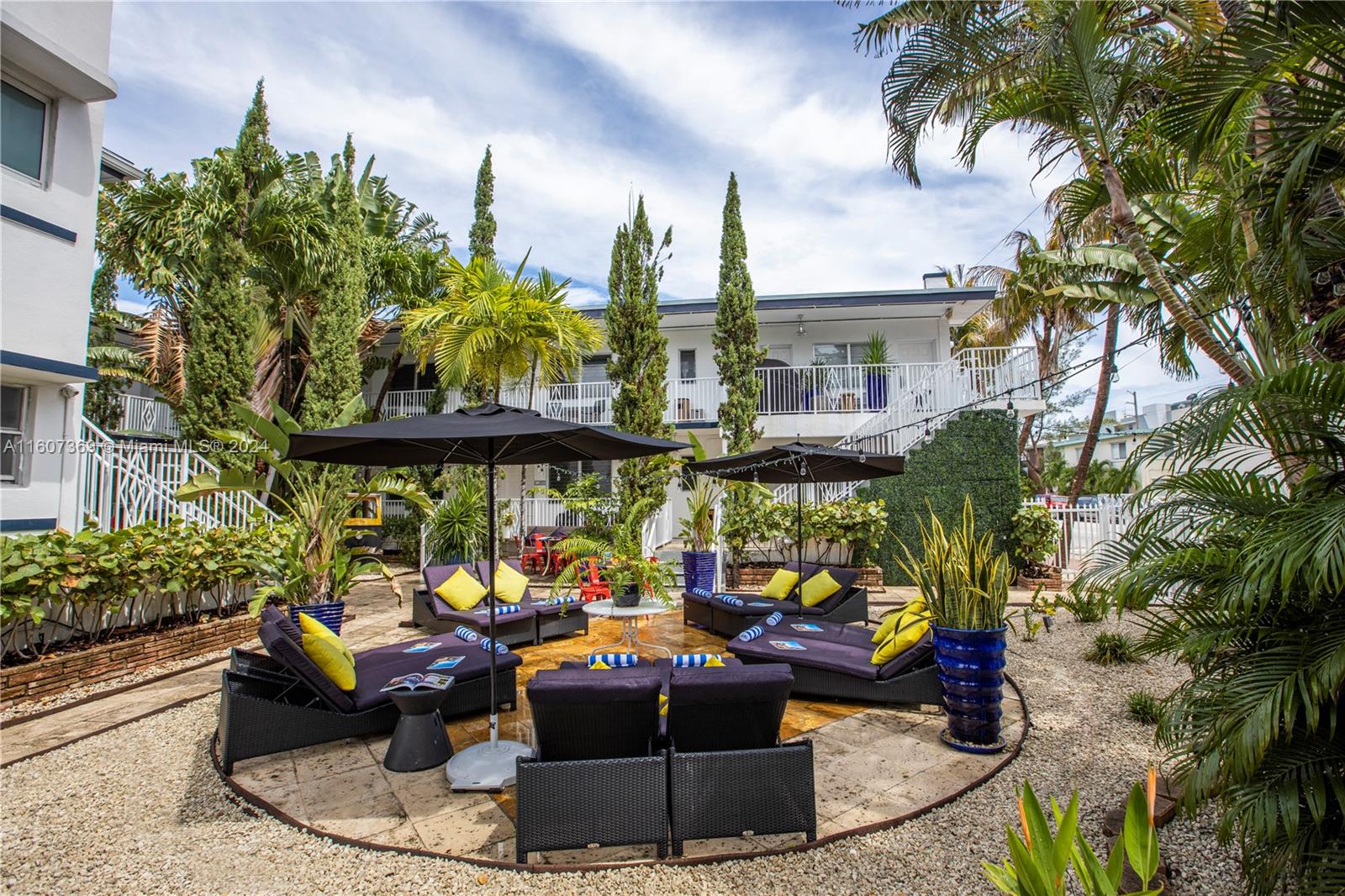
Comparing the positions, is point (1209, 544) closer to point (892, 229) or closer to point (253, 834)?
point (253, 834)

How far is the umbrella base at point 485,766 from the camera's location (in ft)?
13.2

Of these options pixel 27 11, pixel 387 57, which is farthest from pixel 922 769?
pixel 27 11

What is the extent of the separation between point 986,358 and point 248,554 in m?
13.0

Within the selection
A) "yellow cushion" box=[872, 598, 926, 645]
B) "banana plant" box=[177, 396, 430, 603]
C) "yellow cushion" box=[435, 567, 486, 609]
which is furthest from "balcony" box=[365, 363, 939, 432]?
"yellow cushion" box=[872, 598, 926, 645]

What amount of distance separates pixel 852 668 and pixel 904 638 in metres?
0.51

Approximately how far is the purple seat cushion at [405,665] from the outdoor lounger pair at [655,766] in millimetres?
1822

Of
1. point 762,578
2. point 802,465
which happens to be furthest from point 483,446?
point 762,578

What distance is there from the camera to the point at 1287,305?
11.1ft

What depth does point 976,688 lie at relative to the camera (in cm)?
461

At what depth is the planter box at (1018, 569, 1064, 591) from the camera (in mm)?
11930

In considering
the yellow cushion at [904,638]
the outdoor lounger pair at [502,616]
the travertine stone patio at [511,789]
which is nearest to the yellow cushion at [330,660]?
the travertine stone patio at [511,789]

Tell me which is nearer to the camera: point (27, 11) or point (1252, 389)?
point (1252, 389)

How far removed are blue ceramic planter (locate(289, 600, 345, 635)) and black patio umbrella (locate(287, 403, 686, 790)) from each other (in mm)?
3727

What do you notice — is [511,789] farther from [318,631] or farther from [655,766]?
[318,631]
